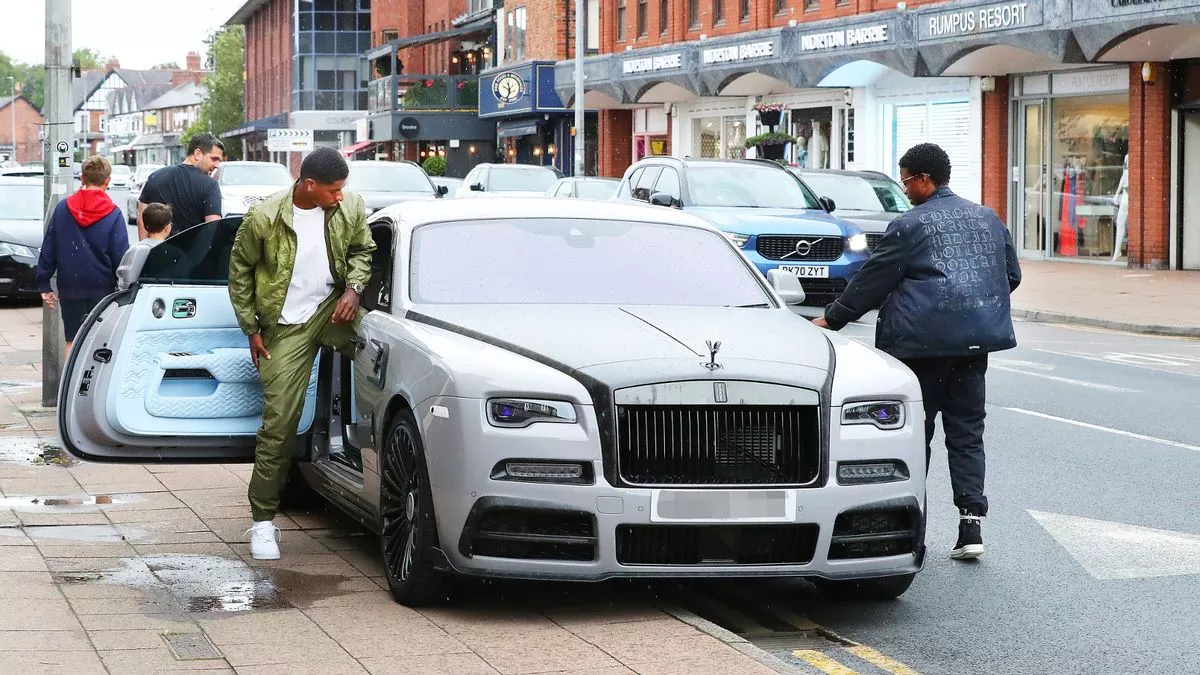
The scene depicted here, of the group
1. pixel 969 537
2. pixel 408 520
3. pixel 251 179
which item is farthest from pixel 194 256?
pixel 251 179

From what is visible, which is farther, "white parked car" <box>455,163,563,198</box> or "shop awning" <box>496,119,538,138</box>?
"shop awning" <box>496,119,538,138</box>

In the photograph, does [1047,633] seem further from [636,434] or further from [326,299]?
[326,299]

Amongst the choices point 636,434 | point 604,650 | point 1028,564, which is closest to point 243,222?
point 636,434

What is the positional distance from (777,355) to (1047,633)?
1.41 meters

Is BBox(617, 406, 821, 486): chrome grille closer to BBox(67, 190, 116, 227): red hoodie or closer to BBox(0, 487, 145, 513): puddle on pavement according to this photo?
BBox(0, 487, 145, 513): puddle on pavement

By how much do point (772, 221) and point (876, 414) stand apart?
44.1ft

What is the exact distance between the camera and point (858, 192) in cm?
2442

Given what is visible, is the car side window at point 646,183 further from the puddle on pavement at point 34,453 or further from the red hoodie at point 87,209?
the puddle on pavement at point 34,453

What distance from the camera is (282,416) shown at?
7.72 m

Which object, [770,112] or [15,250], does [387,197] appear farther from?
[770,112]

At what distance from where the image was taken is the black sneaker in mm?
7906

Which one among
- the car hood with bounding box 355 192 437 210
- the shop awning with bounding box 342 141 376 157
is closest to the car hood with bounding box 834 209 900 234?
the car hood with bounding box 355 192 437 210

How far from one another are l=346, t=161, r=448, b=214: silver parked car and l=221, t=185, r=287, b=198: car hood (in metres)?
1.42

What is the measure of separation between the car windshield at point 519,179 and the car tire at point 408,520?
84.9 feet
